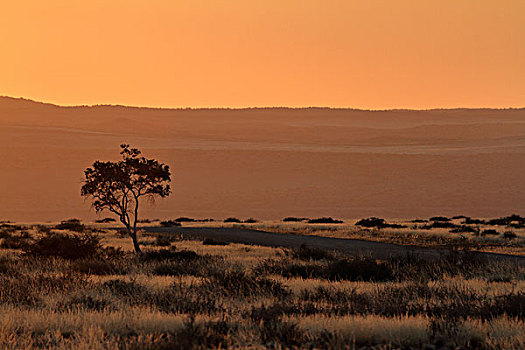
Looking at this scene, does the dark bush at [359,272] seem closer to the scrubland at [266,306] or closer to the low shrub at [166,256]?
the scrubland at [266,306]

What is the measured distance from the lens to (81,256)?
22203 millimetres

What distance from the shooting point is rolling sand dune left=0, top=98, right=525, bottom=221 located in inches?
3809

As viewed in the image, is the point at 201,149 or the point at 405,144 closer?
the point at 201,149

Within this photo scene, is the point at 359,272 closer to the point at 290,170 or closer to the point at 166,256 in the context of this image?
the point at 166,256

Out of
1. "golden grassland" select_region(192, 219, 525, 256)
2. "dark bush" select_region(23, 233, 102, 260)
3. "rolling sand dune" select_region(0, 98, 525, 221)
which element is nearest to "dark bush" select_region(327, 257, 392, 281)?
"dark bush" select_region(23, 233, 102, 260)

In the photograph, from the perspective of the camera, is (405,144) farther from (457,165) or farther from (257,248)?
(257,248)

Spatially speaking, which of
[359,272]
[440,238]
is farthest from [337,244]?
[359,272]

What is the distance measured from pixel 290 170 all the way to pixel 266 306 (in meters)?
110

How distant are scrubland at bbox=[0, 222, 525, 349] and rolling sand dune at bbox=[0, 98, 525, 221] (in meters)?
72.4

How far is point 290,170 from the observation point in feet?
402

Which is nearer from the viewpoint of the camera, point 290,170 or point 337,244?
point 337,244

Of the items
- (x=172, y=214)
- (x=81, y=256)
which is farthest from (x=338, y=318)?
(x=172, y=214)

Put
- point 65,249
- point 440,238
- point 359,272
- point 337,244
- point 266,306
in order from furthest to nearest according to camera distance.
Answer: point 440,238 < point 337,244 < point 65,249 < point 359,272 < point 266,306

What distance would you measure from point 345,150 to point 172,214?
58.5m
